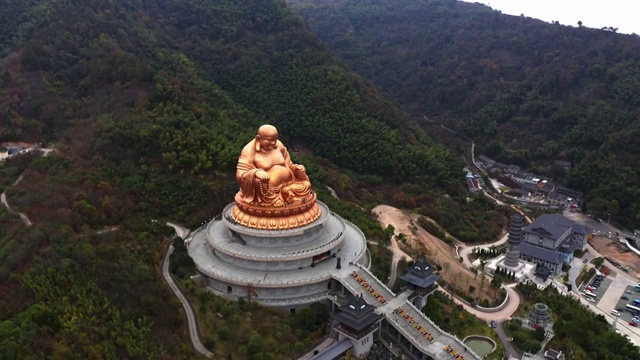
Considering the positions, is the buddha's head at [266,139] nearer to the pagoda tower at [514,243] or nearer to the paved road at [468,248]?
the paved road at [468,248]

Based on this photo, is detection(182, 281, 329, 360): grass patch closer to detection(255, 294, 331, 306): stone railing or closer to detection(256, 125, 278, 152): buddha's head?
detection(255, 294, 331, 306): stone railing

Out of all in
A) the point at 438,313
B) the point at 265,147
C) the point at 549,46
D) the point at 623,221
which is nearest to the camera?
the point at 438,313

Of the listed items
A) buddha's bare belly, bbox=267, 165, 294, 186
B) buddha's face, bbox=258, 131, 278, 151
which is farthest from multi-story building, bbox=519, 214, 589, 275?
buddha's face, bbox=258, 131, 278, 151

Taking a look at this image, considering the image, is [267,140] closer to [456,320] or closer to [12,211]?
[456,320]

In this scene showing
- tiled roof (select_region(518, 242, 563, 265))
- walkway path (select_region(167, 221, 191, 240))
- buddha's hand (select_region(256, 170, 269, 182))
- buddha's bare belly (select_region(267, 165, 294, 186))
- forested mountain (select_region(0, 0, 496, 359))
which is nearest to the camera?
forested mountain (select_region(0, 0, 496, 359))

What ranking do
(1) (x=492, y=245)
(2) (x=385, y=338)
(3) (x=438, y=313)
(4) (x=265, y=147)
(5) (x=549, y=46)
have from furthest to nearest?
(5) (x=549, y=46), (1) (x=492, y=245), (4) (x=265, y=147), (3) (x=438, y=313), (2) (x=385, y=338)

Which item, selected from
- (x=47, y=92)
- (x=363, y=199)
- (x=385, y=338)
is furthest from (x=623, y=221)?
(x=47, y=92)

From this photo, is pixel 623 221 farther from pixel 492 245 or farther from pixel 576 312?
pixel 576 312
